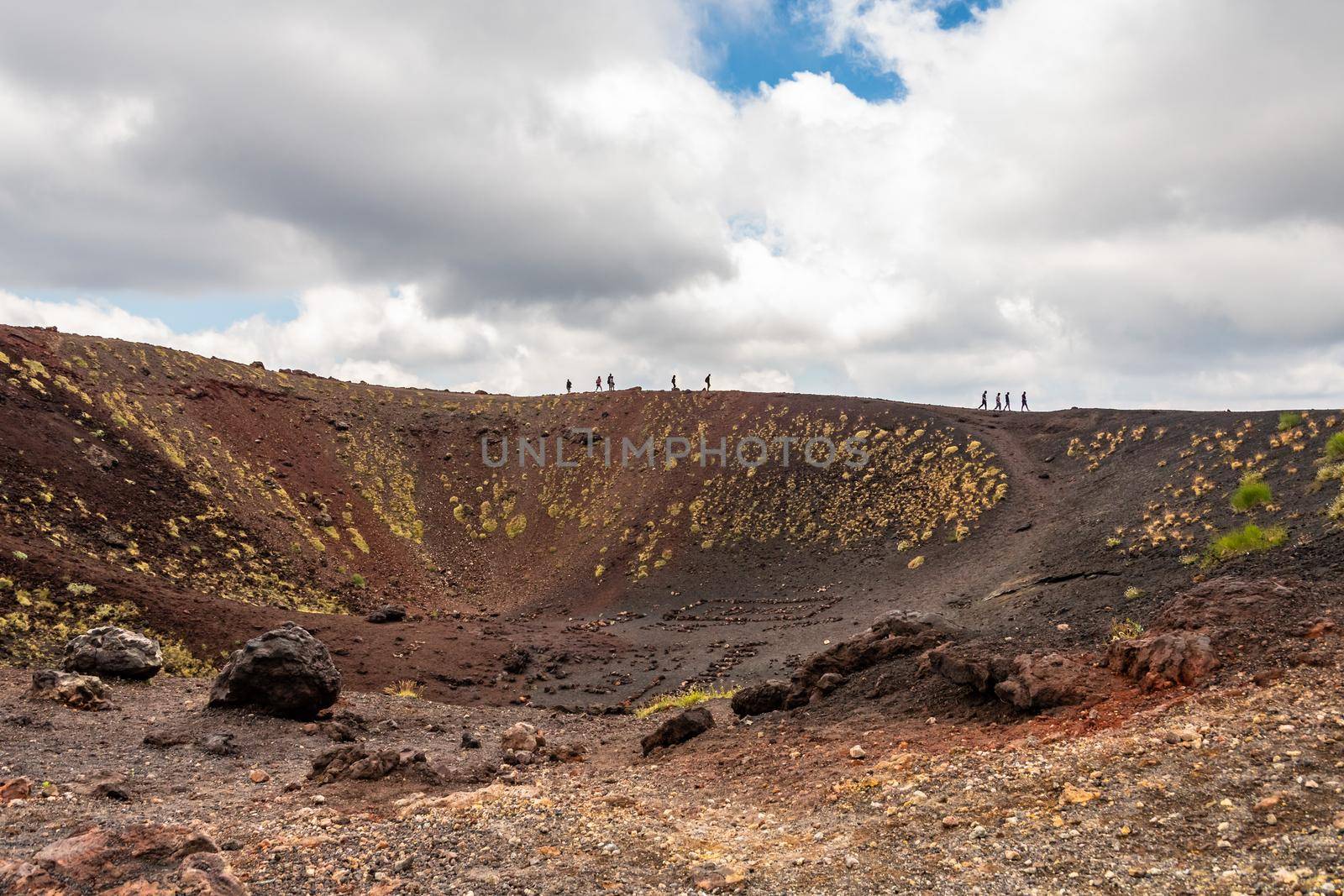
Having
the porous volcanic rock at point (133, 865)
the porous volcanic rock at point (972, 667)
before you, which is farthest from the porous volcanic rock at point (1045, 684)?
the porous volcanic rock at point (133, 865)

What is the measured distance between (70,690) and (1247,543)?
72.5ft

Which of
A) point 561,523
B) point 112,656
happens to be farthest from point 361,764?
point 561,523

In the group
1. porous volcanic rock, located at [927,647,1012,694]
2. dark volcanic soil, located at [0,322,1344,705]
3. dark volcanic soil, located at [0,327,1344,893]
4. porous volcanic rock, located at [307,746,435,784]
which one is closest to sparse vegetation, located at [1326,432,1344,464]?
dark volcanic soil, located at [0,327,1344,893]

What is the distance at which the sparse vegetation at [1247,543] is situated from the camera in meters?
15.3

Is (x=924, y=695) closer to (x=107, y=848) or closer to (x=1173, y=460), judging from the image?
(x=107, y=848)

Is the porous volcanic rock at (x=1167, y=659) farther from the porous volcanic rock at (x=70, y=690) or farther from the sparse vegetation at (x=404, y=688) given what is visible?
the sparse vegetation at (x=404, y=688)

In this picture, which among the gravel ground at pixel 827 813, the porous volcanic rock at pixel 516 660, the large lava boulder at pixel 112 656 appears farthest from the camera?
the porous volcanic rock at pixel 516 660

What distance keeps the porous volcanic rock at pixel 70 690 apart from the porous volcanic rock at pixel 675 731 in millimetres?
10087

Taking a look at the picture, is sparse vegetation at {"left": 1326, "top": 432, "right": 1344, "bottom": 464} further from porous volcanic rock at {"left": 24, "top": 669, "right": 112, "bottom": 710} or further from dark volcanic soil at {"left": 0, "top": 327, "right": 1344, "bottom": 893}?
porous volcanic rock at {"left": 24, "top": 669, "right": 112, "bottom": 710}

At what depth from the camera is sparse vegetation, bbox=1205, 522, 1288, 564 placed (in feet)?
50.2

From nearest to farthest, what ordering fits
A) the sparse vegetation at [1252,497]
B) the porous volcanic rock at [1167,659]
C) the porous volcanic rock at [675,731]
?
the porous volcanic rock at [1167,659] → the porous volcanic rock at [675,731] → the sparse vegetation at [1252,497]

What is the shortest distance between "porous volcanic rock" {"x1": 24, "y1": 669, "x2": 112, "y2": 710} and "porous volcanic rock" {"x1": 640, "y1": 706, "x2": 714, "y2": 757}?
33.1ft

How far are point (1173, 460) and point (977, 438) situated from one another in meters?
13.0

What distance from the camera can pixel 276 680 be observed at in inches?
574
